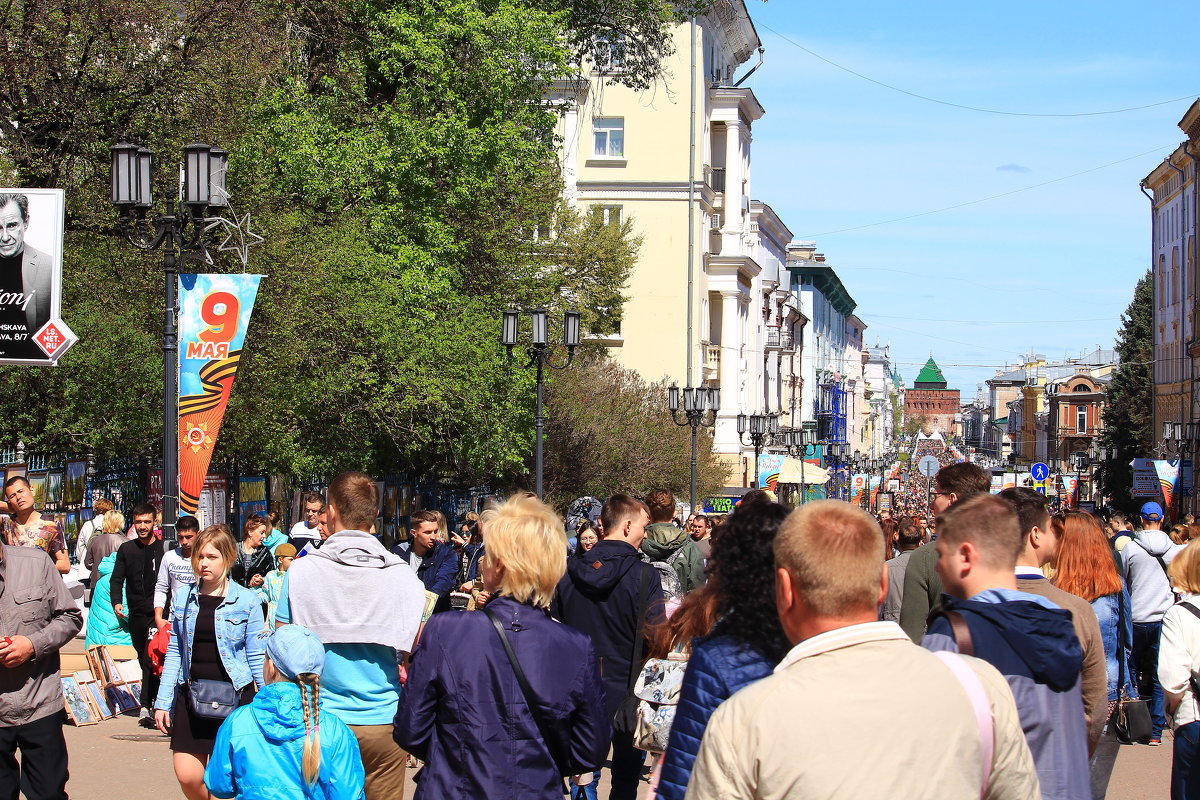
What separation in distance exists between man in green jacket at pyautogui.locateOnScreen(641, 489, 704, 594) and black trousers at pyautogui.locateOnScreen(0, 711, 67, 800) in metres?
4.28

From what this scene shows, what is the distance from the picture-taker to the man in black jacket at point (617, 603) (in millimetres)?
7367

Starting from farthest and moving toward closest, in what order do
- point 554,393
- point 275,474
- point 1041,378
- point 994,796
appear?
point 1041,378 < point 554,393 < point 275,474 < point 994,796

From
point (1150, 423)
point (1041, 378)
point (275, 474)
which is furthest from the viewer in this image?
point (1041, 378)

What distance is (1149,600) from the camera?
11547mm

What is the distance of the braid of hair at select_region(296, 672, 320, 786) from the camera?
207 inches

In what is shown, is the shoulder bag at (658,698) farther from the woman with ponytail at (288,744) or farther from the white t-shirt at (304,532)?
the white t-shirt at (304,532)

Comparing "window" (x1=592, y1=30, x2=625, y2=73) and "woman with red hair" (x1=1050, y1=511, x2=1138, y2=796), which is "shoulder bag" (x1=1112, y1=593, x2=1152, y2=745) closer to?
"woman with red hair" (x1=1050, y1=511, x2=1138, y2=796)

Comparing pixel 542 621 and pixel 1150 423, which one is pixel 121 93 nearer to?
pixel 542 621

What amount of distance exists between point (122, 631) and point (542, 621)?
924 cm

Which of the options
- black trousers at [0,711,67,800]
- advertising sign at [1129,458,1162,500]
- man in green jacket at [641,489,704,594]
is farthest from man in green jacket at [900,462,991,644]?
advertising sign at [1129,458,1162,500]

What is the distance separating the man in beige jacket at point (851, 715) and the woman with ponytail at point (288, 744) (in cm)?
265

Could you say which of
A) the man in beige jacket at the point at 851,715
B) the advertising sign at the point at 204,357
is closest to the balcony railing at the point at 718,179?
the advertising sign at the point at 204,357

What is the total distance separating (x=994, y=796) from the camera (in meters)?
3.20

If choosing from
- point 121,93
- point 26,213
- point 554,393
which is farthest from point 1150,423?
point 26,213
